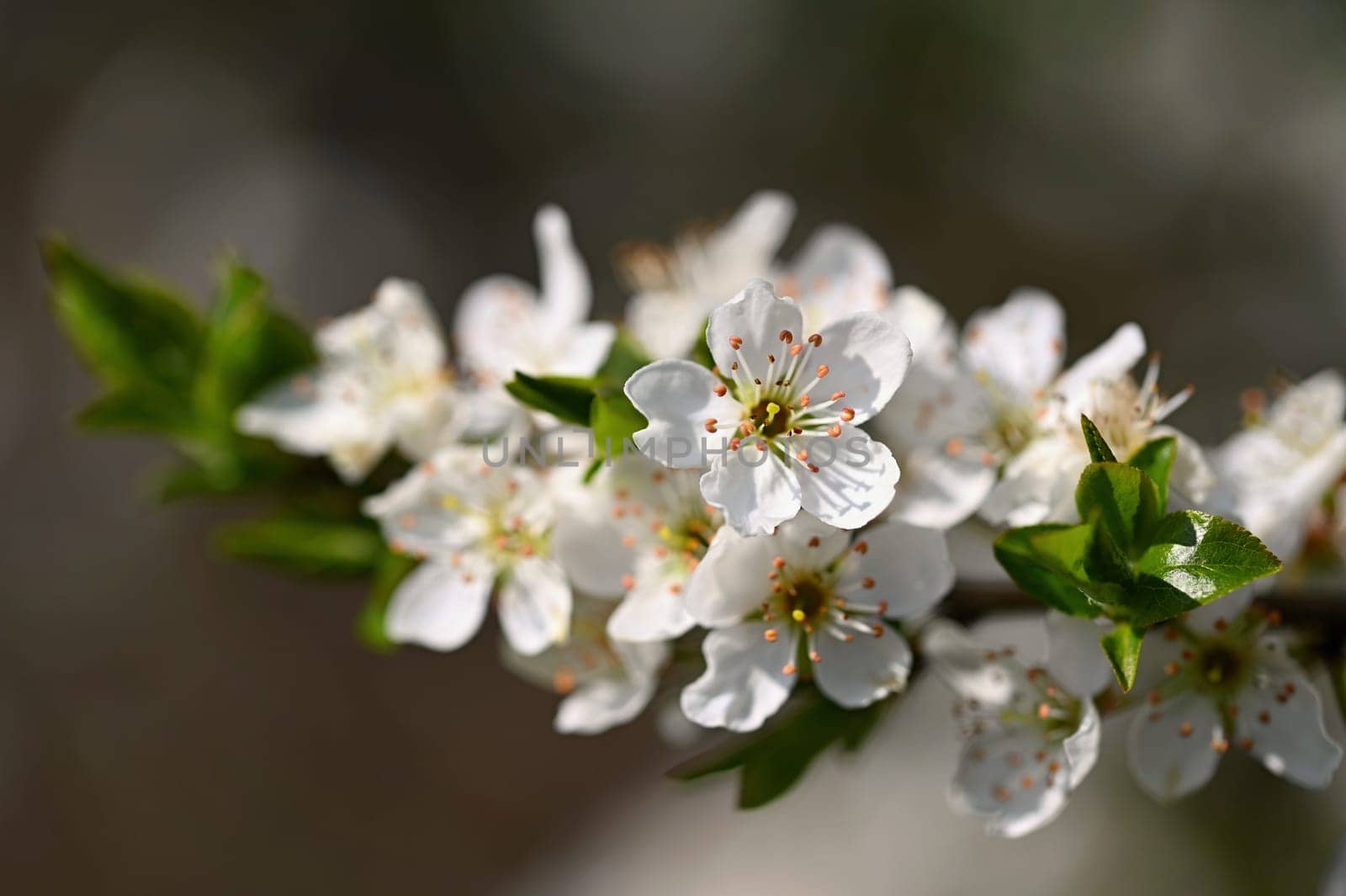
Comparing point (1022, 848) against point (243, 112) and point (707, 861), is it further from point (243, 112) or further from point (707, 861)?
point (243, 112)

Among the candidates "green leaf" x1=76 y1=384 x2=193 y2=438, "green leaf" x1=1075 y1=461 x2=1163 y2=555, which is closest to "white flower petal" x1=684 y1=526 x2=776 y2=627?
"green leaf" x1=1075 y1=461 x2=1163 y2=555

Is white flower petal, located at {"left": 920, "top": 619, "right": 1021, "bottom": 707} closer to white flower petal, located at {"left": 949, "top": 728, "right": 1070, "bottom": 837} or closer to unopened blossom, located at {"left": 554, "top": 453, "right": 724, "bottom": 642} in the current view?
white flower petal, located at {"left": 949, "top": 728, "right": 1070, "bottom": 837}

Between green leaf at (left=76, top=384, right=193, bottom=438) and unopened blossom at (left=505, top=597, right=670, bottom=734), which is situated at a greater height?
green leaf at (left=76, top=384, right=193, bottom=438)

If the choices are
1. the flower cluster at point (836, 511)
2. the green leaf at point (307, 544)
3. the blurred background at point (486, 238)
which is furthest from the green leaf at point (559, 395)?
the blurred background at point (486, 238)

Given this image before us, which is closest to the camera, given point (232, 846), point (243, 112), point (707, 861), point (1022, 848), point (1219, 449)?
point (1219, 449)

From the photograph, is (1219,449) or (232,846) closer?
(1219,449)

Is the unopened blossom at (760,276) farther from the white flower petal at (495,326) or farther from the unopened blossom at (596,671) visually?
the unopened blossom at (596,671)

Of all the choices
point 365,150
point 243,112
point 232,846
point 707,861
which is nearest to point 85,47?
point 243,112

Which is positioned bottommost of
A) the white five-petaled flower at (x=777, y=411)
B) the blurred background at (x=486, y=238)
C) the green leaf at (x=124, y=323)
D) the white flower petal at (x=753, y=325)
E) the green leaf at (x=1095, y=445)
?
the blurred background at (x=486, y=238)
